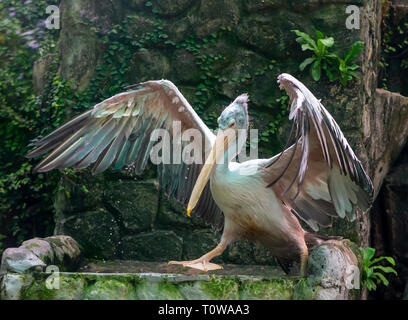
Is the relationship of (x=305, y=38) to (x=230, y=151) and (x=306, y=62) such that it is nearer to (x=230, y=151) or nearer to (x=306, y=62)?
(x=306, y=62)

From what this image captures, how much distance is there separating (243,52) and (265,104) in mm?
589

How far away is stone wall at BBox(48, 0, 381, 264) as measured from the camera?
509 centimetres

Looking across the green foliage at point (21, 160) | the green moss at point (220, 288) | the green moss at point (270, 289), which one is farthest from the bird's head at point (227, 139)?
the green foliage at point (21, 160)

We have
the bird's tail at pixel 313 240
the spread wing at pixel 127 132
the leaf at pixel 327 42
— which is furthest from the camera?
the leaf at pixel 327 42

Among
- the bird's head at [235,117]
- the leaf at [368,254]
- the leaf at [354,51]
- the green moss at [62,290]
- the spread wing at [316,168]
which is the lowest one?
the leaf at [368,254]

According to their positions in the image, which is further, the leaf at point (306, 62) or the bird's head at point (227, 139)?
the leaf at point (306, 62)

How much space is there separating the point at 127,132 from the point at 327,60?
7.32ft

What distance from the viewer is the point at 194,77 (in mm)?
5414

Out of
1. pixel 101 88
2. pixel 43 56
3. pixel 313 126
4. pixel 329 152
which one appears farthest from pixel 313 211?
pixel 43 56

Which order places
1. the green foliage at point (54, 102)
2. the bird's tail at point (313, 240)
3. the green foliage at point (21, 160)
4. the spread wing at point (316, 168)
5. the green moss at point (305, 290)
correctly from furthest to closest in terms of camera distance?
the green foliage at point (21, 160), the green foliage at point (54, 102), the bird's tail at point (313, 240), the green moss at point (305, 290), the spread wing at point (316, 168)

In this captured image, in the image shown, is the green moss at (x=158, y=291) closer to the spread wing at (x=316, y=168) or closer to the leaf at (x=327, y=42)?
the spread wing at (x=316, y=168)

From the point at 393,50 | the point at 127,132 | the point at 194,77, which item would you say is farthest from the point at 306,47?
the point at 127,132

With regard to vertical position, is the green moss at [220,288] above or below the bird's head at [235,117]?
below

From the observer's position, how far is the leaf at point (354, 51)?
197 inches
